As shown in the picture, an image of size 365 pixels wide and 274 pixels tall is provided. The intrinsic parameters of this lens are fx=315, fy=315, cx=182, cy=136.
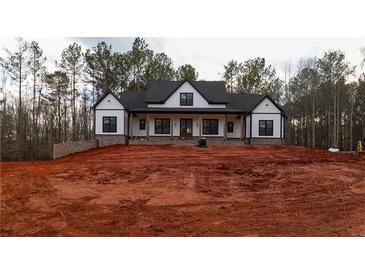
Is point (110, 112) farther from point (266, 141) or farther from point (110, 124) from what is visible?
point (266, 141)

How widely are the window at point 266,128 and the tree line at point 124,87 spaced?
8.80 meters

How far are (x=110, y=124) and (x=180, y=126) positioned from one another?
17.0 feet

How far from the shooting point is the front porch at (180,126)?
932 inches

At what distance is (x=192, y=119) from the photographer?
2388 cm

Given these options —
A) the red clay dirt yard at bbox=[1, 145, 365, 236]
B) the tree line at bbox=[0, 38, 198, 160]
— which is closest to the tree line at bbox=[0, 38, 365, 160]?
the tree line at bbox=[0, 38, 198, 160]

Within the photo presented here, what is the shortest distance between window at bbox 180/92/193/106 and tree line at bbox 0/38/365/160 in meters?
8.70

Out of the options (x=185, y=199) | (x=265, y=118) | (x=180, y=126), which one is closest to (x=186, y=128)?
(x=180, y=126)

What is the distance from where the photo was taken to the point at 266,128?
2378cm

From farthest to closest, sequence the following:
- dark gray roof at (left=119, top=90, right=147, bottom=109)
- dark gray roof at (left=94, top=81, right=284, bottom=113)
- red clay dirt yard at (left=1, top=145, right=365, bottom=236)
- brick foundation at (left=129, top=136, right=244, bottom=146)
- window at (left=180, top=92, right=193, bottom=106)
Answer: dark gray roof at (left=119, top=90, right=147, bottom=109) → window at (left=180, top=92, right=193, bottom=106) → dark gray roof at (left=94, top=81, right=284, bottom=113) → brick foundation at (left=129, top=136, right=244, bottom=146) → red clay dirt yard at (left=1, top=145, right=365, bottom=236)

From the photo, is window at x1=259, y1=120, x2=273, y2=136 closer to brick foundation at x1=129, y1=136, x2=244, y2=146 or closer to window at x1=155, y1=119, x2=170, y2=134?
brick foundation at x1=129, y1=136, x2=244, y2=146

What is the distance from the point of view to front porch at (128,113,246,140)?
23672mm

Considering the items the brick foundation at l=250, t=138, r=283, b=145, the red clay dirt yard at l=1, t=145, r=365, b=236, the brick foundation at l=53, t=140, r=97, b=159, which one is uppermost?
the brick foundation at l=250, t=138, r=283, b=145

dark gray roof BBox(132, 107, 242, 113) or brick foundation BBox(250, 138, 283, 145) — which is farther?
brick foundation BBox(250, 138, 283, 145)

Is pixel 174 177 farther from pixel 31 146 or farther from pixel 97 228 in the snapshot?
pixel 31 146
